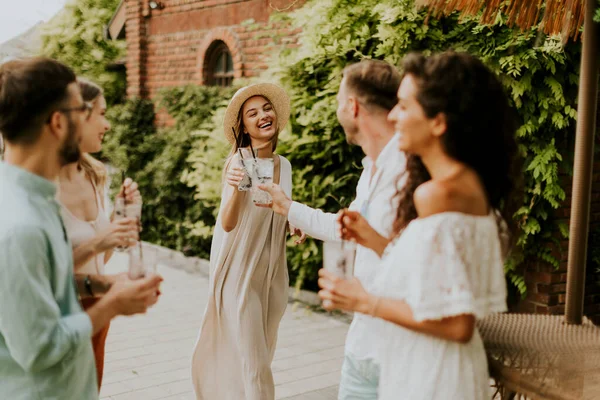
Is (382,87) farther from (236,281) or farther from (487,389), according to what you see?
(236,281)

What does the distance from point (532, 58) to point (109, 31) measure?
35.7 ft

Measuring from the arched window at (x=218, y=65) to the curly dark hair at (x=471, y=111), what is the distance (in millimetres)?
8750

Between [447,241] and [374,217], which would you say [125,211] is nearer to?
[374,217]

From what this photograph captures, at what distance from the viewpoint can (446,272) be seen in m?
1.73

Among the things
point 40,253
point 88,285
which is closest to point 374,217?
point 88,285

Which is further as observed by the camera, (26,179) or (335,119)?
(335,119)

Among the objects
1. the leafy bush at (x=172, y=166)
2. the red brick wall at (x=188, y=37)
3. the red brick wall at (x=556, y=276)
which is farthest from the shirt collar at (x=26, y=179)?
the red brick wall at (x=188, y=37)

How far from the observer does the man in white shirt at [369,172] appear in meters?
2.37

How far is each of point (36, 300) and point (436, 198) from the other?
1.07 metres

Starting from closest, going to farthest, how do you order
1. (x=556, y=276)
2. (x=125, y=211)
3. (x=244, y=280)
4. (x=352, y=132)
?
(x=125, y=211) → (x=352, y=132) → (x=244, y=280) → (x=556, y=276)

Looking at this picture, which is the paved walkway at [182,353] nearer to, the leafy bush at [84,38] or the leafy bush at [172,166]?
the leafy bush at [172,166]

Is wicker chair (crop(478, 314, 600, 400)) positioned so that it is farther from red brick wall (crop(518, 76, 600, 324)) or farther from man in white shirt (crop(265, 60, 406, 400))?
red brick wall (crop(518, 76, 600, 324))

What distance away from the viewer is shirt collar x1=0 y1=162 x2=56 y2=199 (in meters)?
1.79

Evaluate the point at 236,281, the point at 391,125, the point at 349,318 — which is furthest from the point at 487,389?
the point at 349,318
